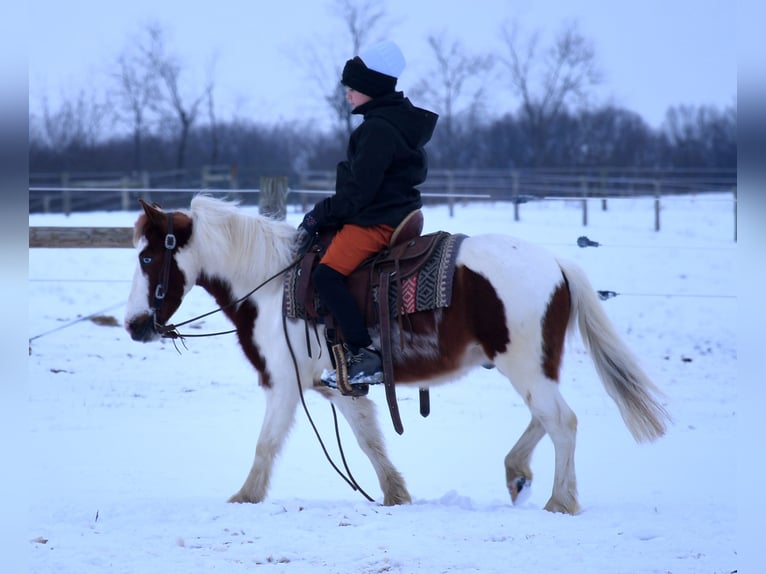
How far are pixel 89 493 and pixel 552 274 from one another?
2.87m

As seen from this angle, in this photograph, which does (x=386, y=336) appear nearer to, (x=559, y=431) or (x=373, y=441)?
(x=373, y=441)

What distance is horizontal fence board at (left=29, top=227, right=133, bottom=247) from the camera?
25.4 ft

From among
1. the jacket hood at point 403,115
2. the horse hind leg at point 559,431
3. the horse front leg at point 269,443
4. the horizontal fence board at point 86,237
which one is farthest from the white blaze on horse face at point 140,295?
the horizontal fence board at point 86,237

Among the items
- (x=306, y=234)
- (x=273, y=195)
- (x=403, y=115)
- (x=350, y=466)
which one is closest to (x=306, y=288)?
(x=306, y=234)

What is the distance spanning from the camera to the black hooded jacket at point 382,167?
410 centimetres

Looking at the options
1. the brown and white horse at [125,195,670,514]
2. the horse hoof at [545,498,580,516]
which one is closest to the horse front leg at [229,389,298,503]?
the brown and white horse at [125,195,670,514]

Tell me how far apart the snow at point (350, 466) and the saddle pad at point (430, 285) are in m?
0.91

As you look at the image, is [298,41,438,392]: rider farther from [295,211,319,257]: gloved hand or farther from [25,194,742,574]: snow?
[25,194,742,574]: snow

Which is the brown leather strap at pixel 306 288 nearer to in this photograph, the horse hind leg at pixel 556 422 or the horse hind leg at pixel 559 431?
the horse hind leg at pixel 556 422

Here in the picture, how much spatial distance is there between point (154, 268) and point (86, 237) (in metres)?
3.73

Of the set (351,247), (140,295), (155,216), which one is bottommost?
(140,295)

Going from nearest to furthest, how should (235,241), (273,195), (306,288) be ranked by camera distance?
(306,288) < (235,241) < (273,195)

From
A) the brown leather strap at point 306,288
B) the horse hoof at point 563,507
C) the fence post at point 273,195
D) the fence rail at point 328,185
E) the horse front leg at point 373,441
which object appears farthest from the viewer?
the fence rail at point 328,185

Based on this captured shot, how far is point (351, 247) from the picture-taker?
13.8 ft
